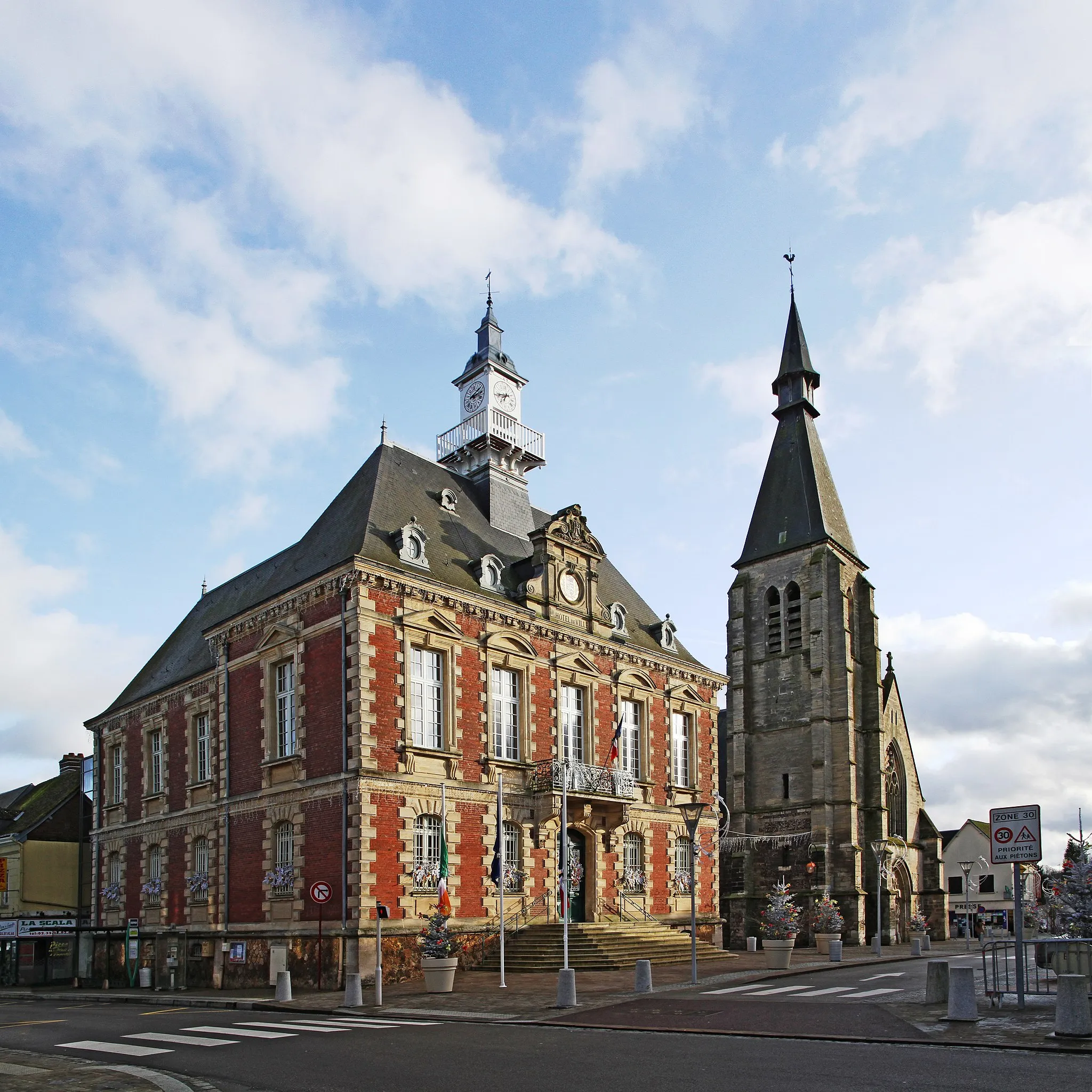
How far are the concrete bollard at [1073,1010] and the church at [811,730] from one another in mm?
33543

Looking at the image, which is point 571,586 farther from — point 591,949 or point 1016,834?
point 1016,834

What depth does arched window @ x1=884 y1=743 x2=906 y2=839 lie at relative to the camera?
169 feet

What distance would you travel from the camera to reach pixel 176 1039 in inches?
636

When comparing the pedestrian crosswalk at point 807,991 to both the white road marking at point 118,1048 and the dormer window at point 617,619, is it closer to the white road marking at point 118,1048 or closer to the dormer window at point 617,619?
the white road marking at point 118,1048

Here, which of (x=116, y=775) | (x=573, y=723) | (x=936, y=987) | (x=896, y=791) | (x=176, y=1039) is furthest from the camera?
A: (x=896, y=791)

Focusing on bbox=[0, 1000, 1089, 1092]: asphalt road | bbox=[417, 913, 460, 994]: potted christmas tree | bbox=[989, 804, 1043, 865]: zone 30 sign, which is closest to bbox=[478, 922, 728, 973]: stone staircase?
bbox=[417, 913, 460, 994]: potted christmas tree

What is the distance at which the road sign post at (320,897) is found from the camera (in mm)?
22594

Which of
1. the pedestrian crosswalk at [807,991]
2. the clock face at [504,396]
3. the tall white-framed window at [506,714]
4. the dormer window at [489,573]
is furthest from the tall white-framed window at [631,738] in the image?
the pedestrian crosswalk at [807,991]

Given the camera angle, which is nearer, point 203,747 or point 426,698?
point 426,698

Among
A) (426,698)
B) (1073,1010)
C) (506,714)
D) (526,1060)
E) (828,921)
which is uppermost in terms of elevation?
(426,698)

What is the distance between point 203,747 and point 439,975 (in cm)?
1313

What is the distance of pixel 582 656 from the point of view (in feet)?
106

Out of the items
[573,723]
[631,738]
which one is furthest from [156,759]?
[631,738]

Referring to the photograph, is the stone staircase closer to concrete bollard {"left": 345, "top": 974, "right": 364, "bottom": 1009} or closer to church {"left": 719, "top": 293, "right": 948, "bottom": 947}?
concrete bollard {"left": 345, "top": 974, "right": 364, "bottom": 1009}
